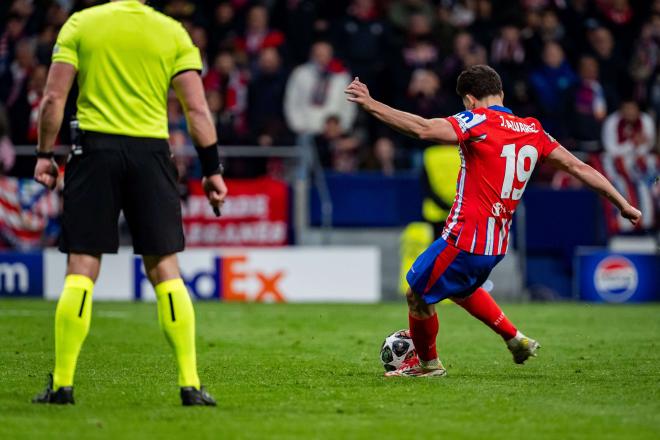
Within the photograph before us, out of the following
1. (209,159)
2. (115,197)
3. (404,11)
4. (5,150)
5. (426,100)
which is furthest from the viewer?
(404,11)

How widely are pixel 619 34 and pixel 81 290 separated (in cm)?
1695

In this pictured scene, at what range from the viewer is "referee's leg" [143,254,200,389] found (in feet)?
23.0

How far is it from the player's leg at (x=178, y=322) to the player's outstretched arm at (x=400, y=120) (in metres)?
1.65

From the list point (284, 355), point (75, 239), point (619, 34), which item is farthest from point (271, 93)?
point (75, 239)

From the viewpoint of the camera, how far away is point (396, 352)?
29.9 ft

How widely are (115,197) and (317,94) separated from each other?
12.1 meters

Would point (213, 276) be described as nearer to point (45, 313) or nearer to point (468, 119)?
point (45, 313)

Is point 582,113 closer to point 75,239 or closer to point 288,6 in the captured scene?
point 288,6

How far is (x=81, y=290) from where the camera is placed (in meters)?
6.98

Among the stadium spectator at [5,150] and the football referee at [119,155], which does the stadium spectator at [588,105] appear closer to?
the stadium spectator at [5,150]

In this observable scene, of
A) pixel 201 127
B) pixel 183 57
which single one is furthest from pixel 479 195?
pixel 183 57

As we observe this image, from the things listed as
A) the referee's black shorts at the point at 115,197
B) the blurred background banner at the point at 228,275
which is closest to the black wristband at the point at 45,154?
the referee's black shorts at the point at 115,197

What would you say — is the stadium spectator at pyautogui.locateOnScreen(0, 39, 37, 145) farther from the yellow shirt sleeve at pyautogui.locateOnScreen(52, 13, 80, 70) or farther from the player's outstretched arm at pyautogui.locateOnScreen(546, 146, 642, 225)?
the yellow shirt sleeve at pyautogui.locateOnScreen(52, 13, 80, 70)

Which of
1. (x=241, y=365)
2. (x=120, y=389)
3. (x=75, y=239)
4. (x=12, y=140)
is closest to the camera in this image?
(x=75, y=239)
